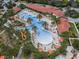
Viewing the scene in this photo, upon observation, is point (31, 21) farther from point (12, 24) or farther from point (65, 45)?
point (65, 45)

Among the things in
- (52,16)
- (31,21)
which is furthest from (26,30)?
(52,16)

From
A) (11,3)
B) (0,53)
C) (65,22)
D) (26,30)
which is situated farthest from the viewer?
(11,3)

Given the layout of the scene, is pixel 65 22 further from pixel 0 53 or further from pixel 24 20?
pixel 0 53

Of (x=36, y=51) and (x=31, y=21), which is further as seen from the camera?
(x=31, y=21)

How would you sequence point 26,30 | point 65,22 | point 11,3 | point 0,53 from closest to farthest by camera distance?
point 0,53
point 26,30
point 65,22
point 11,3

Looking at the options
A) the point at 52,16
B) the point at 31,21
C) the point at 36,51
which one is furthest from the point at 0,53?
the point at 52,16

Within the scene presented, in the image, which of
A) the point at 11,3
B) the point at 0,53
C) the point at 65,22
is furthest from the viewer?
the point at 11,3

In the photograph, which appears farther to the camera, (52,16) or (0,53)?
(52,16)
